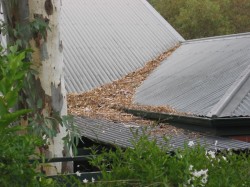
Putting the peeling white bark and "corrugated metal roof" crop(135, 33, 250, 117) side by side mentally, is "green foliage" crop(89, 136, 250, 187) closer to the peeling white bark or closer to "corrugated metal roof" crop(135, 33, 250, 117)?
the peeling white bark

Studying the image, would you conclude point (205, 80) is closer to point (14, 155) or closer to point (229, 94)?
point (229, 94)

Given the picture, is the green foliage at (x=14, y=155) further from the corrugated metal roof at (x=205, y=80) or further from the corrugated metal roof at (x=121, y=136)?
the corrugated metal roof at (x=205, y=80)

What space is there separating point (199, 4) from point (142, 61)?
685 inches

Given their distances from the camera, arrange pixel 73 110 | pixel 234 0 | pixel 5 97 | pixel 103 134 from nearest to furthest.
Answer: pixel 5 97 < pixel 103 134 < pixel 73 110 < pixel 234 0

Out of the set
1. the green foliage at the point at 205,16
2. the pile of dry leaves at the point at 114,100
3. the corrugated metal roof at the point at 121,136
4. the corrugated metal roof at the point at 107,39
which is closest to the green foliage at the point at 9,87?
the corrugated metal roof at the point at 121,136

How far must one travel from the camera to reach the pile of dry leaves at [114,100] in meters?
10.3

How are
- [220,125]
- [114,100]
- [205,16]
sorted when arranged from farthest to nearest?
[205,16] → [114,100] → [220,125]

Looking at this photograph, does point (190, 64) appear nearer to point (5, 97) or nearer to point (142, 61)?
point (142, 61)

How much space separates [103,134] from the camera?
27.5 feet

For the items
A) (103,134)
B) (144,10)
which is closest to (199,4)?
(144,10)

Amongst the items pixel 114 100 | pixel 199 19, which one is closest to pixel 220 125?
pixel 114 100

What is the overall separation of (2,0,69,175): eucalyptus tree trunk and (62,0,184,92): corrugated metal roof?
6502 mm

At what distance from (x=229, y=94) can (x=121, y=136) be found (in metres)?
2.11

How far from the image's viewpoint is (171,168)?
128 inches
